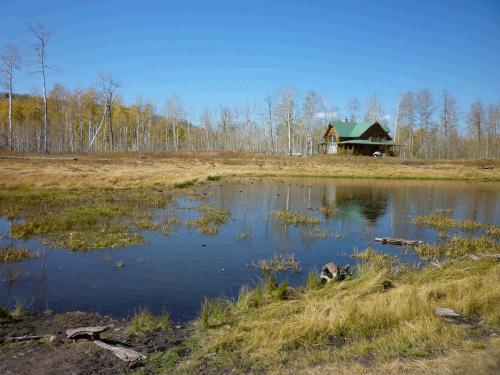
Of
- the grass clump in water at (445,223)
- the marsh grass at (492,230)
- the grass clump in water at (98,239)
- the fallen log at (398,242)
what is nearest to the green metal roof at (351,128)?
the grass clump in water at (445,223)

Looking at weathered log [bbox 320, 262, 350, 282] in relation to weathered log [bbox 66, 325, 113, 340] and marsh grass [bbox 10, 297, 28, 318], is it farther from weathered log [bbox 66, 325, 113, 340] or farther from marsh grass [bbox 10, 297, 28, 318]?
marsh grass [bbox 10, 297, 28, 318]

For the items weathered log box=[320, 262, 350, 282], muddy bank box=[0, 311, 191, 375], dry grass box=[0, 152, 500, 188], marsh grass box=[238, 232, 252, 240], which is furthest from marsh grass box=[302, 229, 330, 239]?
dry grass box=[0, 152, 500, 188]

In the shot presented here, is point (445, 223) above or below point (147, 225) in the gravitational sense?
below

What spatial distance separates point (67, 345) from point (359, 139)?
77.8 m

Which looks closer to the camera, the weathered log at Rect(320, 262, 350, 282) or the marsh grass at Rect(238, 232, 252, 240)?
the weathered log at Rect(320, 262, 350, 282)

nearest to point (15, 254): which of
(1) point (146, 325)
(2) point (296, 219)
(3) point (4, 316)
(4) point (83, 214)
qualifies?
(3) point (4, 316)

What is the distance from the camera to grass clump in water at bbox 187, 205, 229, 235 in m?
18.3

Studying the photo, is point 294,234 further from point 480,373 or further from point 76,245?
point 480,373

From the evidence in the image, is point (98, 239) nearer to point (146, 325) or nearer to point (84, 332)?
point (146, 325)

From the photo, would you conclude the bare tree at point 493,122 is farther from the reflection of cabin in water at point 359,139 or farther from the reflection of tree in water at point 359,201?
the reflection of tree in water at point 359,201

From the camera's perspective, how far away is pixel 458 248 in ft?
50.0

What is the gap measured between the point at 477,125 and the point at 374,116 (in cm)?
2685

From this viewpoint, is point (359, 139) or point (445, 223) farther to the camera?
point (359, 139)

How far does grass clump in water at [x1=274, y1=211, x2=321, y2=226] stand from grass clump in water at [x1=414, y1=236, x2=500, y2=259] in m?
6.44
